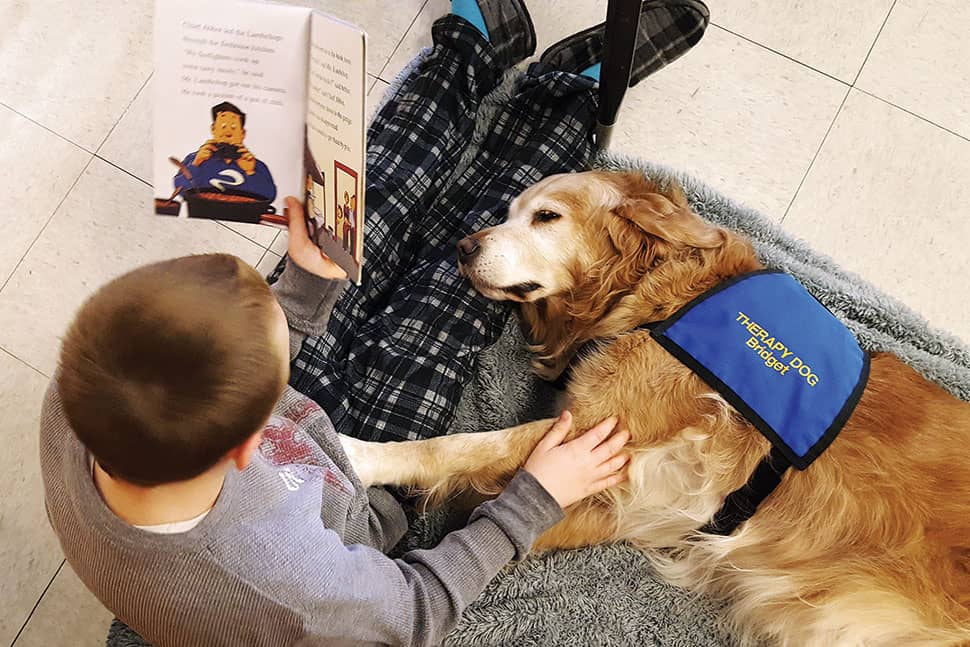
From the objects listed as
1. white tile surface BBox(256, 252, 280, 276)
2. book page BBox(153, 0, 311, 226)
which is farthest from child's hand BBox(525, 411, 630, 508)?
white tile surface BBox(256, 252, 280, 276)

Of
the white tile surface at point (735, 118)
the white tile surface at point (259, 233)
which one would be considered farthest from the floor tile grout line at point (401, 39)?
the white tile surface at point (735, 118)

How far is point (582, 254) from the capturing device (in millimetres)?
1520

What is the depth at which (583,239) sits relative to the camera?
1.51 m

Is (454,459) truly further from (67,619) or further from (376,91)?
(376,91)

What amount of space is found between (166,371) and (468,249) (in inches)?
34.7

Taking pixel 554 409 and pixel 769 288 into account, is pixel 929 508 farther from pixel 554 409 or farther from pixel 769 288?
pixel 554 409

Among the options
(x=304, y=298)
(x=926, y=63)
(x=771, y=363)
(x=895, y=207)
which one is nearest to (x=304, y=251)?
(x=304, y=298)

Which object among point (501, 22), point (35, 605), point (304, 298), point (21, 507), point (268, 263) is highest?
point (501, 22)

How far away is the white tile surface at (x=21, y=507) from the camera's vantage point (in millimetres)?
1660

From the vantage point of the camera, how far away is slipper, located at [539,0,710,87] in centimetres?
195

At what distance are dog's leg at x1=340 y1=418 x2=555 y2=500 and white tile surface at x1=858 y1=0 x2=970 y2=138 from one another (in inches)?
55.7

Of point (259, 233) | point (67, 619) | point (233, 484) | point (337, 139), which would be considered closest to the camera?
point (233, 484)

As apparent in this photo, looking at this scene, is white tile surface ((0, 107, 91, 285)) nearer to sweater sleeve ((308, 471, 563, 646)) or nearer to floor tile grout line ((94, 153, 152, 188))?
floor tile grout line ((94, 153, 152, 188))

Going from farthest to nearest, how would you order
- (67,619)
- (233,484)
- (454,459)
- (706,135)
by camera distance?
(706,135)
(67,619)
(454,459)
(233,484)
